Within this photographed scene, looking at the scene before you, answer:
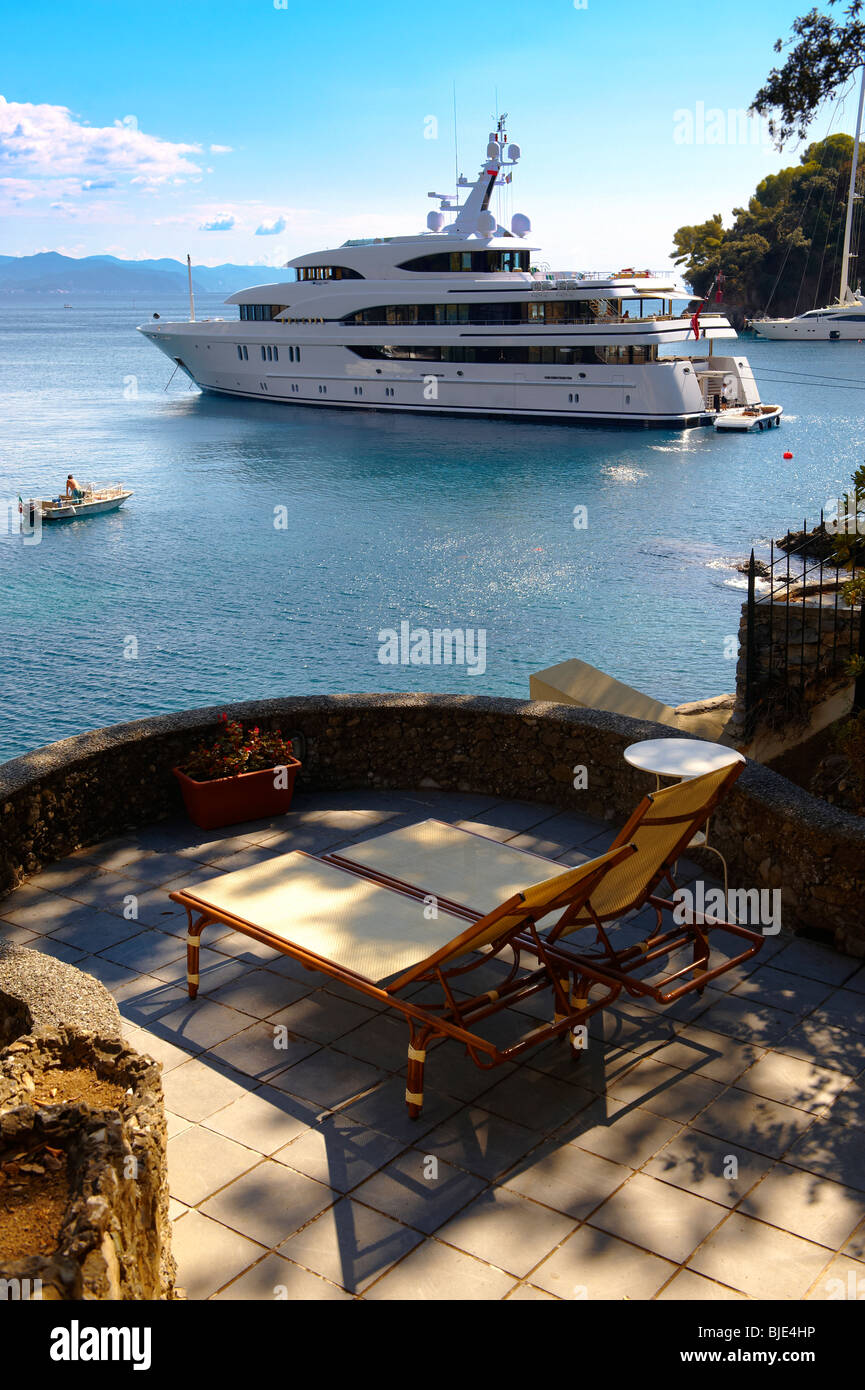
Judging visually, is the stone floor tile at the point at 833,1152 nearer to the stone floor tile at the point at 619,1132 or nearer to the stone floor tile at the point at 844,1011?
the stone floor tile at the point at 619,1132

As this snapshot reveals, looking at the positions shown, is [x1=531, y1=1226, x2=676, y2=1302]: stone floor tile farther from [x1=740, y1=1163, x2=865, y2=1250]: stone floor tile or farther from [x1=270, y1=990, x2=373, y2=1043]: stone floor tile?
[x1=270, y1=990, x2=373, y2=1043]: stone floor tile

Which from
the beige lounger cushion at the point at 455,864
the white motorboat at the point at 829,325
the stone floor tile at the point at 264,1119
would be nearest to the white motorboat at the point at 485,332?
the white motorboat at the point at 829,325

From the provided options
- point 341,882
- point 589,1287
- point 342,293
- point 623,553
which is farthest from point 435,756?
point 342,293

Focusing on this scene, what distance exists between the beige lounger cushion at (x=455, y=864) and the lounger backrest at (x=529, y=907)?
0.55 m

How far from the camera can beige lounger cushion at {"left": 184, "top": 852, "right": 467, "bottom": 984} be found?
4.08 m

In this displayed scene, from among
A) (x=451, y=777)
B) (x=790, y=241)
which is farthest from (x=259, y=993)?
(x=790, y=241)

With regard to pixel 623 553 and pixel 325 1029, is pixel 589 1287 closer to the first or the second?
pixel 325 1029

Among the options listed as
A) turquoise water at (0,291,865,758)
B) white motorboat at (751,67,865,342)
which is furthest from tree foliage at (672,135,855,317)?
turquoise water at (0,291,865,758)

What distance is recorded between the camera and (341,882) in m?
4.66

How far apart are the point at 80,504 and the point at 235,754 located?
30313 mm

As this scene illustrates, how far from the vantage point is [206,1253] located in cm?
320

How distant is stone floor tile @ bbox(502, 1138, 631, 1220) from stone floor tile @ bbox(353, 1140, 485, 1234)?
14cm

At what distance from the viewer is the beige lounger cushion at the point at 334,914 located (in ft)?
13.4

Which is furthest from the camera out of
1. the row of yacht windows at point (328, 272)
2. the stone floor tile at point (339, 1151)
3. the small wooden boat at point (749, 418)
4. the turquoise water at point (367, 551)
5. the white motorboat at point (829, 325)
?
the white motorboat at point (829, 325)
